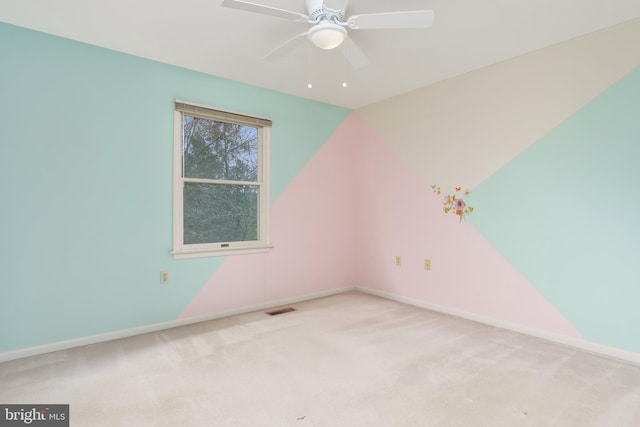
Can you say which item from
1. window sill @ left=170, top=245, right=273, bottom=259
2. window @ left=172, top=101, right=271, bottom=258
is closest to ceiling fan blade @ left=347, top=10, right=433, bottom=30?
window @ left=172, top=101, right=271, bottom=258

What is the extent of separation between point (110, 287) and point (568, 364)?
3.39 m

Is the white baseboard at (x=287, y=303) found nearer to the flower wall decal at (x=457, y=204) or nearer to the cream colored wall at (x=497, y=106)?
the flower wall decal at (x=457, y=204)

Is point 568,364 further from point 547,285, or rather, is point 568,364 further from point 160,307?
point 160,307

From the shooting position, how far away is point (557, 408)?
5.97 feet

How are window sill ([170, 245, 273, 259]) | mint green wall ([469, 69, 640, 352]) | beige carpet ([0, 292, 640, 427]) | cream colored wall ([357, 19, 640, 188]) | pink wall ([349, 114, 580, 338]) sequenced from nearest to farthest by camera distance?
beige carpet ([0, 292, 640, 427]), mint green wall ([469, 69, 640, 352]), cream colored wall ([357, 19, 640, 188]), pink wall ([349, 114, 580, 338]), window sill ([170, 245, 273, 259])

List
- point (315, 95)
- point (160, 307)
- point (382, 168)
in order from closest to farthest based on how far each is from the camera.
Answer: point (160, 307)
point (315, 95)
point (382, 168)

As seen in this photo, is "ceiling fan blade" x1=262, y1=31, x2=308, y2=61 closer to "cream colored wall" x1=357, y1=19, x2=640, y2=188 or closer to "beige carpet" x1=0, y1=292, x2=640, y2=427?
"cream colored wall" x1=357, y1=19, x2=640, y2=188

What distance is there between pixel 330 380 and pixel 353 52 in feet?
7.32

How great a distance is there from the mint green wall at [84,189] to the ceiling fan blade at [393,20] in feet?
5.99

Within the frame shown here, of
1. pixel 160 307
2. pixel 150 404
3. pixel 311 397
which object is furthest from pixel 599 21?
pixel 160 307

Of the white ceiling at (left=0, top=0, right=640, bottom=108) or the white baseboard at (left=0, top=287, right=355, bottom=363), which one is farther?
the white baseboard at (left=0, top=287, right=355, bottom=363)

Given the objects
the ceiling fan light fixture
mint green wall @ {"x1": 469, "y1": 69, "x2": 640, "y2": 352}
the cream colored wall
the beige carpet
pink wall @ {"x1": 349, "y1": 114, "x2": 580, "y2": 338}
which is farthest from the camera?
pink wall @ {"x1": 349, "y1": 114, "x2": 580, "y2": 338}

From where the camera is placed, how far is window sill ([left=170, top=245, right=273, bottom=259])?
307cm

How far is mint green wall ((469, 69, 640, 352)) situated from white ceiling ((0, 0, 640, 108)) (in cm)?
69
